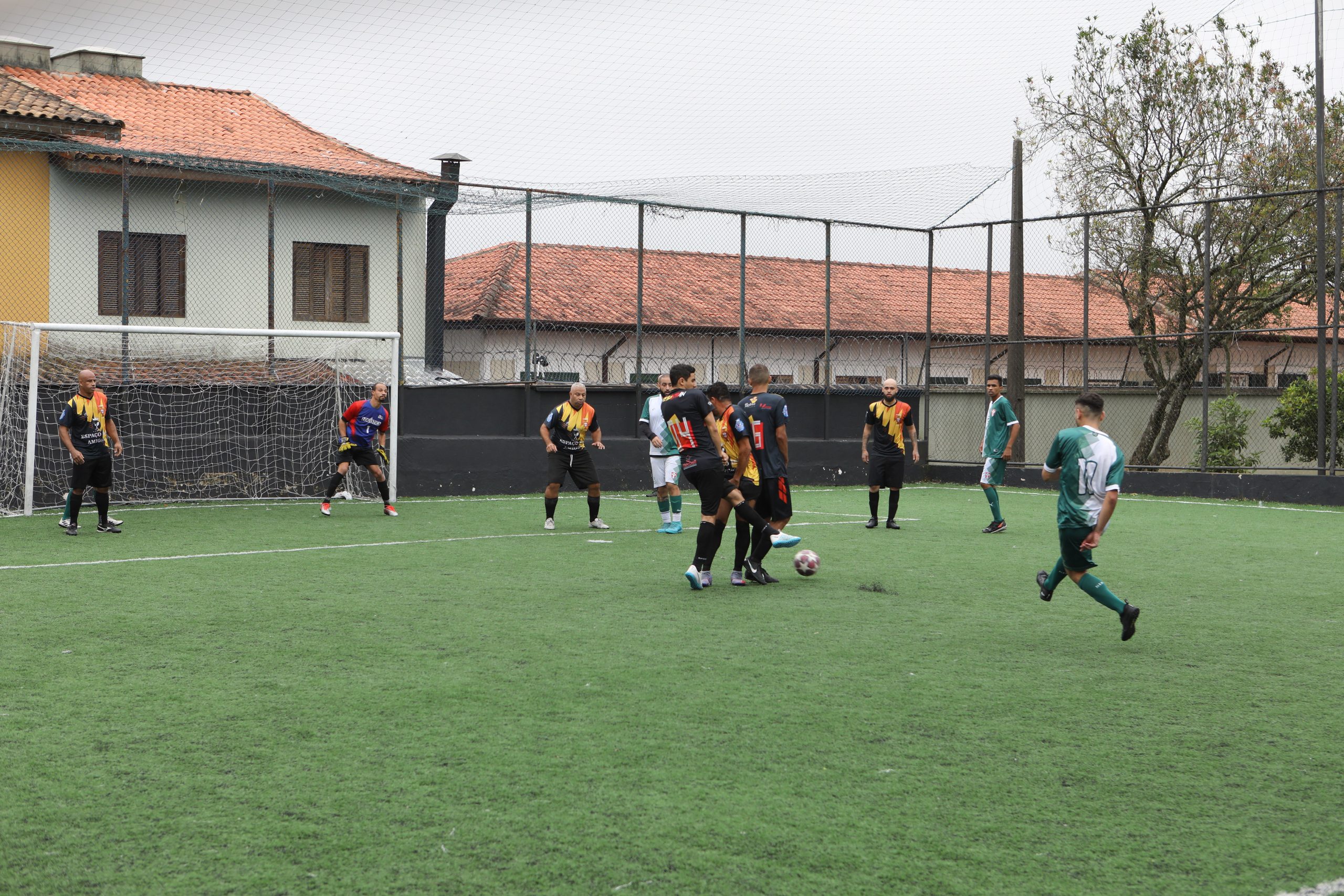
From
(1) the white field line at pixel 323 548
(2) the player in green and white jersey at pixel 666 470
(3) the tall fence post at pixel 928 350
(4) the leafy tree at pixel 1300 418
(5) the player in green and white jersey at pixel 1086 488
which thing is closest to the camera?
(5) the player in green and white jersey at pixel 1086 488

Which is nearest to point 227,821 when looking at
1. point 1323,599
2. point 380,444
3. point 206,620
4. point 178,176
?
point 206,620

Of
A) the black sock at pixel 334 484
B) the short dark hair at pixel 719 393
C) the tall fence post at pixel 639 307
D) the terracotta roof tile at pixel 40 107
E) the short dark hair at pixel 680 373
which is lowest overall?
the black sock at pixel 334 484

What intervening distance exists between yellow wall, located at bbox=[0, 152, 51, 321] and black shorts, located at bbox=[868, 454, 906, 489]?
12.6 meters

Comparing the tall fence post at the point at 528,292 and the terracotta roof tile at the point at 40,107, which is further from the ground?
the terracotta roof tile at the point at 40,107

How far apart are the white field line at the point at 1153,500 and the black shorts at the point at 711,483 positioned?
1103 centimetres

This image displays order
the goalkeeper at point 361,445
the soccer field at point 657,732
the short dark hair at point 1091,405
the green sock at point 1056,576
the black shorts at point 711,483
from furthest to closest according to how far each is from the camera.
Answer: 1. the goalkeeper at point 361,445
2. the black shorts at point 711,483
3. the green sock at point 1056,576
4. the short dark hair at point 1091,405
5. the soccer field at point 657,732

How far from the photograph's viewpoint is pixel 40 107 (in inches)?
755

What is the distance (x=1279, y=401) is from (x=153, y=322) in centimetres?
1841

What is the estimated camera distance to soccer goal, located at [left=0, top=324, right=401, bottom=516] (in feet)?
51.4

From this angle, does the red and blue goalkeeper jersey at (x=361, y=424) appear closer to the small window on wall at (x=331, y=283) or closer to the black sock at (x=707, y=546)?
the small window on wall at (x=331, y=283)

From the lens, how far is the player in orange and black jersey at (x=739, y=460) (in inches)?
374

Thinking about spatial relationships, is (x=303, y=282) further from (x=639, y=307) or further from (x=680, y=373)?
(x=680, y=373)

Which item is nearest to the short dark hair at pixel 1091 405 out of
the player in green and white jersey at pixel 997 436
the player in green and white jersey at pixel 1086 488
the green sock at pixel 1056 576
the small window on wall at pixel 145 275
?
the player in green and white jersey at pixel 1086 488

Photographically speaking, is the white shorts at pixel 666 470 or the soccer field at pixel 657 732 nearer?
the soccer field at pixel 657 732
